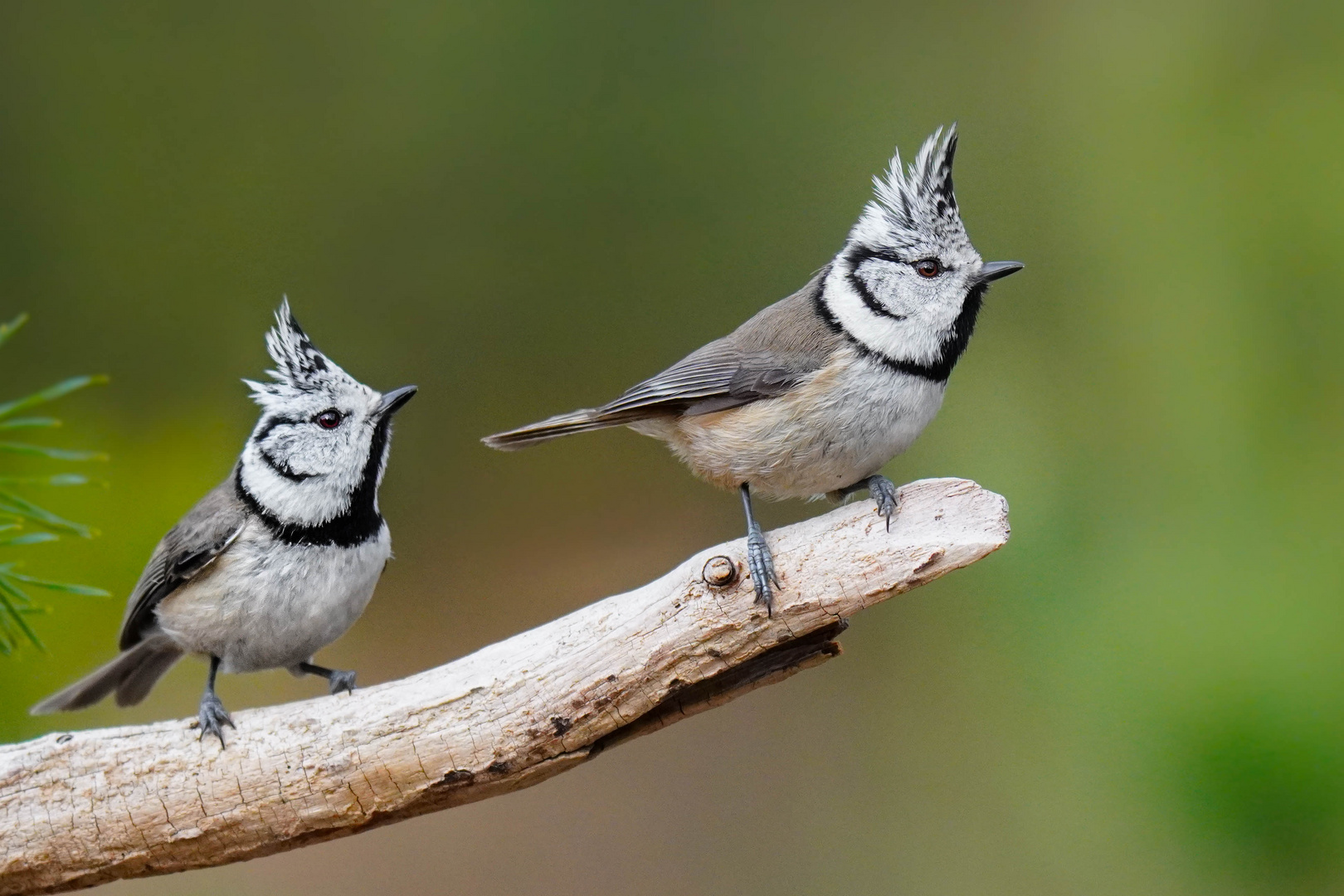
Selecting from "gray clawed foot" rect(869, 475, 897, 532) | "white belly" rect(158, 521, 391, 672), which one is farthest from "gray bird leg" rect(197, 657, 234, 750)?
"gray clawed foot" rect(869, 475, 897, 532)

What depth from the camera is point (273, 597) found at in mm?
1805

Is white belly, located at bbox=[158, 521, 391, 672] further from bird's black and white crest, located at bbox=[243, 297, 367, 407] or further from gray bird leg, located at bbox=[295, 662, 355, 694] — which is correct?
bird's black and white crest, located at bbox=[243, 297, 367, 407]

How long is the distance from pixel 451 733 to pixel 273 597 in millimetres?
406

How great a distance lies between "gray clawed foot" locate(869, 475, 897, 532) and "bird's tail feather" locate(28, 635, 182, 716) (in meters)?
1.28

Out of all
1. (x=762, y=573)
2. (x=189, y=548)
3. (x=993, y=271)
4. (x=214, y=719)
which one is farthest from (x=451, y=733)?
(x=993, y=271)

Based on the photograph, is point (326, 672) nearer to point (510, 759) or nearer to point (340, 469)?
point (340, 469)

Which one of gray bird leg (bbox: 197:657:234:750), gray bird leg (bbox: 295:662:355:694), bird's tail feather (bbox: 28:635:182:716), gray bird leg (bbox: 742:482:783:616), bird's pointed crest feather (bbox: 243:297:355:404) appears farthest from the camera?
bird's tail feather (bbox: 28:635:182:716)

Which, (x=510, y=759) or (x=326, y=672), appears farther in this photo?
(x=326, y=672)

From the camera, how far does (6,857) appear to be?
1625 mm

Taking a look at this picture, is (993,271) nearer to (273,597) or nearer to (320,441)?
(320,441)

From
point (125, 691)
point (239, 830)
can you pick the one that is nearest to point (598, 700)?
point (239, 830)

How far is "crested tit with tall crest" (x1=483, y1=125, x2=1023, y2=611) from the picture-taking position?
1730mm

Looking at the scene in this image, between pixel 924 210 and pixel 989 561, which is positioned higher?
pixel 924 210

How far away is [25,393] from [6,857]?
1.55 m
